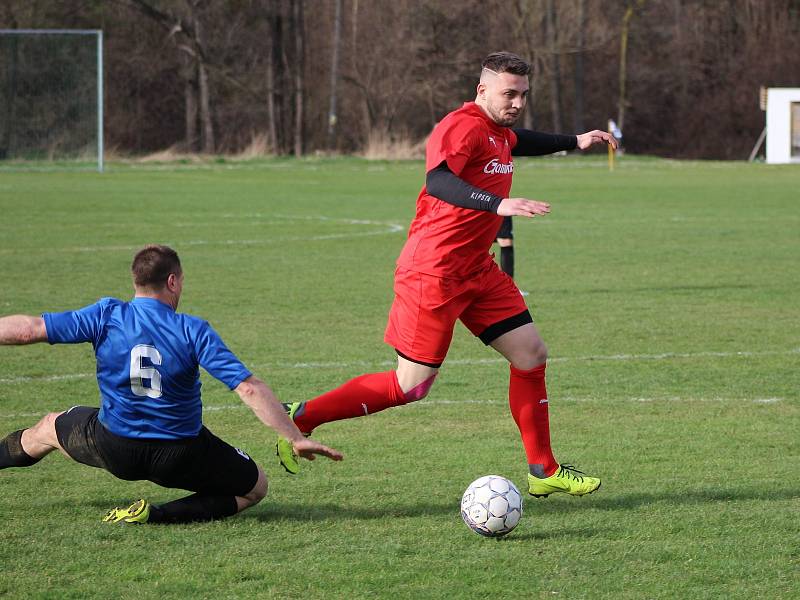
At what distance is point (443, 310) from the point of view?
5613 mm

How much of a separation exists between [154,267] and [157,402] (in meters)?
0.54

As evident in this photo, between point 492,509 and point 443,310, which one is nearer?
point 492,509

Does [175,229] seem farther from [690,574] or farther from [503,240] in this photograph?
[690,574]

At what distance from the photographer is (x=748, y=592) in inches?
171

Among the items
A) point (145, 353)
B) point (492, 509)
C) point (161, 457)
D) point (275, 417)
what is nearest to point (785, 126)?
point (492, 509)

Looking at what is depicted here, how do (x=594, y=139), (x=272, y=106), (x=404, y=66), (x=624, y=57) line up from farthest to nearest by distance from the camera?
1. (x=624, y=57)
2. (x=404, y=66)
3. (x=272, y=106)
4. (x=594, y=139)

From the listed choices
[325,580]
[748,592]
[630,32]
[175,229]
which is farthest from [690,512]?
[630,32]

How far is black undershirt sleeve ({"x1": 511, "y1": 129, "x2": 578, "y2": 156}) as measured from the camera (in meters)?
6.19

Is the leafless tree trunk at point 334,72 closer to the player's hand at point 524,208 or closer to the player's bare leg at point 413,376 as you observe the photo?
the player's bare leg at point 413,376

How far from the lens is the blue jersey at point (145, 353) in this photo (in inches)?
185

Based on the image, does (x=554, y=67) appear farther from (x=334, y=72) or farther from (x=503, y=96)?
(x=503, y=96)

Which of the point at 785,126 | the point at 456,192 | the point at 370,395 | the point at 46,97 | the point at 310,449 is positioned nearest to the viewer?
the point at 310,449

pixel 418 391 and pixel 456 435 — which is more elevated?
pixel 418 391

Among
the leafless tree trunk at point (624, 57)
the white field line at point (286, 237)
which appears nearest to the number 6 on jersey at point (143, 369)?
the white field line at point (286, 237)
